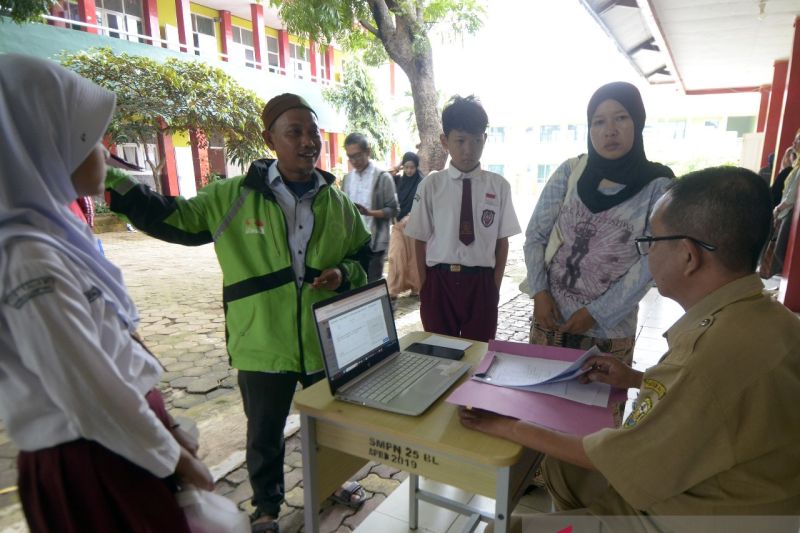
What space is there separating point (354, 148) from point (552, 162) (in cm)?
2144

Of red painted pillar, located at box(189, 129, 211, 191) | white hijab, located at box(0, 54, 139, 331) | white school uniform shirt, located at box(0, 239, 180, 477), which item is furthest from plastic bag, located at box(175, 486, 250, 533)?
red painted pillar, located at box(189, 129, 211, 191)

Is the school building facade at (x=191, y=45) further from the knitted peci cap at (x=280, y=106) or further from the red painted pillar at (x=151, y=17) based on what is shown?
the knitted peci cap at (x=280, y=106)

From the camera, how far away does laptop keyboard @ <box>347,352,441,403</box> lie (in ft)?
4.66

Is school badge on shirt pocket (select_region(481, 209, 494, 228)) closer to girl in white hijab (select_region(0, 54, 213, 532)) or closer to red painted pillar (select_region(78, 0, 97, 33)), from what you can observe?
girl in white hijab (select_region(0, 54, 213, 532))

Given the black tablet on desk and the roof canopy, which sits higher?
the roof canopy

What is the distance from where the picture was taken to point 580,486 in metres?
1.44

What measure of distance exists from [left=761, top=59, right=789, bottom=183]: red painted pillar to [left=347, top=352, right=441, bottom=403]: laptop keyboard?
7075 millimetres

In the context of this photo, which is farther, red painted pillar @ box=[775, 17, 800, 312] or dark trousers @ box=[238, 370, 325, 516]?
red painted pillar @ box=[775, 17, 800, 312]

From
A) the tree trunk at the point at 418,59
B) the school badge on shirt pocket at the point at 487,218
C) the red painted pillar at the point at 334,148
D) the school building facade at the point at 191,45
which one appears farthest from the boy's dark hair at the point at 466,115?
the red painted pillar at the point at 334,148

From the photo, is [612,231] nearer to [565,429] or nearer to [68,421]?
[565,429]

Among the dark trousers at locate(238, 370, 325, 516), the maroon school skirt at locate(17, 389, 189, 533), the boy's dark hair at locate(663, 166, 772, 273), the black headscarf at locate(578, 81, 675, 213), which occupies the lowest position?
the dark trousers at locate(238, 370, 325, 516)

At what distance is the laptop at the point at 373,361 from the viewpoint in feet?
4.50

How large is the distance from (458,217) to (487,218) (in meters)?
0.16

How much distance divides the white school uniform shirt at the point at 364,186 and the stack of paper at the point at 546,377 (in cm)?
336
